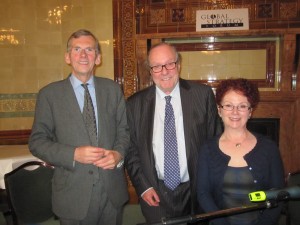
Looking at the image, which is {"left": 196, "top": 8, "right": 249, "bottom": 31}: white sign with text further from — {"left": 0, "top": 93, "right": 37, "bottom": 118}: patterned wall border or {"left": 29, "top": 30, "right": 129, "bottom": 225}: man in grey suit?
{"left": 0, "top": 93, "right": 37, "bottom": 118}: patterned wall border

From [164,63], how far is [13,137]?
108 inches

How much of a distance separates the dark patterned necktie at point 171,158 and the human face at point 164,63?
238 millimetres

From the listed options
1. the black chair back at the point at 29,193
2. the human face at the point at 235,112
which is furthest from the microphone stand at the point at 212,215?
the black chair back at the point at 29,193

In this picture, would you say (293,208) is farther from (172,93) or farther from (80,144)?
(80,144)

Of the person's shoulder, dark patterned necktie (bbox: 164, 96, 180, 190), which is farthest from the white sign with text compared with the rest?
the person's shoulder

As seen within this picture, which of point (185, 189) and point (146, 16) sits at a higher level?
point (146, 16)

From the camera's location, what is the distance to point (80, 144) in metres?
1.54

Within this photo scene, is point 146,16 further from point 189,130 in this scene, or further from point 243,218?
point 243,218

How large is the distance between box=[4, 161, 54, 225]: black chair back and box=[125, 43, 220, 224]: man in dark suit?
2.33 ft

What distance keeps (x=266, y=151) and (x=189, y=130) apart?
470 millimetres

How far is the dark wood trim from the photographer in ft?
12.0

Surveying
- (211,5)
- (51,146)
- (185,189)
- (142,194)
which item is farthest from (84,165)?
(211,5)

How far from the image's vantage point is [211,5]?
3.22 metres

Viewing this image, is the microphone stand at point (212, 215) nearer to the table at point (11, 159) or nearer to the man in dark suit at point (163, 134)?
the man in dark suit at point (163, 134)
